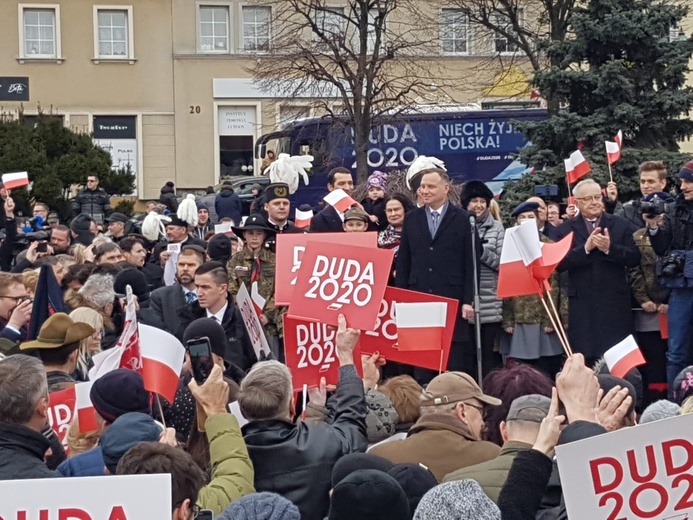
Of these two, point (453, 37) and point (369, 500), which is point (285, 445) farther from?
point (453, 37)

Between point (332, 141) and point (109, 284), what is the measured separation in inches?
830

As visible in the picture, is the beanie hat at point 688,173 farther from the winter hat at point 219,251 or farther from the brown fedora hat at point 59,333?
the brown fedora hat at point 59,333

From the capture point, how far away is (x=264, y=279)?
1049 cm

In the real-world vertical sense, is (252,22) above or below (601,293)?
above

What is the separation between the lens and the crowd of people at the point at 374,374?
4.77 metres

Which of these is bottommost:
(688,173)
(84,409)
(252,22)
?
(84,409)

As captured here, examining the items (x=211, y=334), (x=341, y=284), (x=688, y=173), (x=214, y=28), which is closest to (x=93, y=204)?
(x=688, y=173)

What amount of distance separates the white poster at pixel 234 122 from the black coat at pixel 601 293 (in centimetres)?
3489

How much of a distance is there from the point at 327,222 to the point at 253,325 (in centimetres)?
350

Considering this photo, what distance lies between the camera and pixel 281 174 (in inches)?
591

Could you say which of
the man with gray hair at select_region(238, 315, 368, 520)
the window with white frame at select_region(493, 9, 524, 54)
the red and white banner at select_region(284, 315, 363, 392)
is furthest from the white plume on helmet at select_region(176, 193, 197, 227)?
the window with white frame at select_region(493, 9, 524, 54)

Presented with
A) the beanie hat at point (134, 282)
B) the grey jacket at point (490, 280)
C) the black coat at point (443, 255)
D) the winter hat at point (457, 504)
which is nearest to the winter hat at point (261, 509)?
the winter hat at point (457, 504)

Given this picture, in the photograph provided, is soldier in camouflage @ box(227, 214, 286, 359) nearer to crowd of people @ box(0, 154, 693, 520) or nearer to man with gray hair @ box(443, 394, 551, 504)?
crowd of people @ box(0, 154, 693, 520)

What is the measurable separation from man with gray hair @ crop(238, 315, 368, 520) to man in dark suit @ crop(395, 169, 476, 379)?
16.1ft
